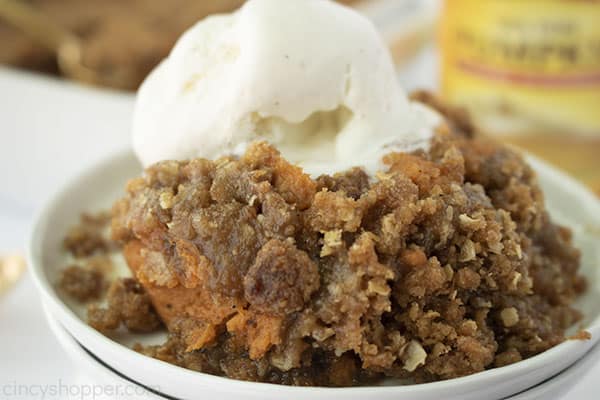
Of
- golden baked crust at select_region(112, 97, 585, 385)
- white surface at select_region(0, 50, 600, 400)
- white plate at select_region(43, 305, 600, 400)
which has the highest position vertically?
golden baked crust at select_region(112, 97, 585, 385)

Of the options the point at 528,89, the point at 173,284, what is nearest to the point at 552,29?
the point at 528,89

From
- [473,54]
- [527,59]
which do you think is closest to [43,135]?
[473,54]

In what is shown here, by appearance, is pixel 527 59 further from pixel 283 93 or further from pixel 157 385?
pixel 157 385

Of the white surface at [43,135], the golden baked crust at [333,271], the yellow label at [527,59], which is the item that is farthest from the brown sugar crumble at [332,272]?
the yellow label at [527,59]

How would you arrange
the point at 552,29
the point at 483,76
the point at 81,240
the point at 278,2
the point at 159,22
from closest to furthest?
the point at 278,2
the point at 81,240
the point at 552,29
the point at 483,76
the point at 159,22

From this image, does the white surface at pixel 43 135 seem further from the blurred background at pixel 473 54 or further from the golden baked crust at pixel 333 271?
the golden baked crust at pixel 333 271

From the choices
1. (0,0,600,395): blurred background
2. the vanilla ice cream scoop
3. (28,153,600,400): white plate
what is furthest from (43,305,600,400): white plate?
(0,0,600,395): blurred background

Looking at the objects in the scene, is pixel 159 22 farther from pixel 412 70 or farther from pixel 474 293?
pixel 474 293

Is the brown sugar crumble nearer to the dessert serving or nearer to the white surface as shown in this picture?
the dessert serving
